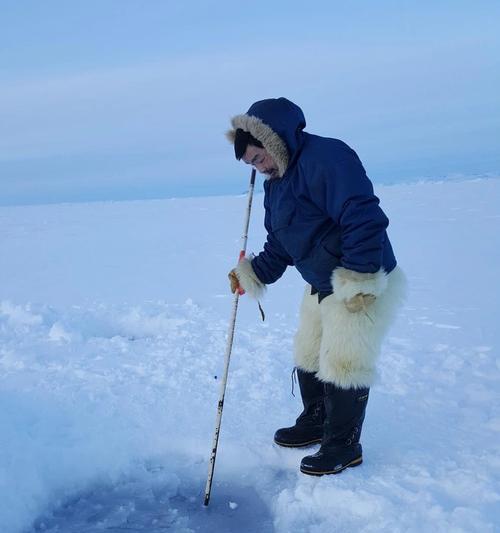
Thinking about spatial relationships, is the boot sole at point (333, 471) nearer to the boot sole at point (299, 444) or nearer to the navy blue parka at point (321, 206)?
the boot sole at point (299, 444)

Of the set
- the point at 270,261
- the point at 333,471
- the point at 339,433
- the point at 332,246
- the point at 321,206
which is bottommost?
the point at 333,471

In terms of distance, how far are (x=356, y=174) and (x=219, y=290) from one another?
5.41m

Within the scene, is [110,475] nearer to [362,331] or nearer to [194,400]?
[194,400]

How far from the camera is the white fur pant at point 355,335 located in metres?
2.89

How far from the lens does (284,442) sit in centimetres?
339

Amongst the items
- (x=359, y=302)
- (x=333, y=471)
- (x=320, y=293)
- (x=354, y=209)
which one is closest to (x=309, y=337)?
(x=320, y=293)

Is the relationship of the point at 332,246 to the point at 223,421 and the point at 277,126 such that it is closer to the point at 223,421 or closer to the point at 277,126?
the point at 277,126

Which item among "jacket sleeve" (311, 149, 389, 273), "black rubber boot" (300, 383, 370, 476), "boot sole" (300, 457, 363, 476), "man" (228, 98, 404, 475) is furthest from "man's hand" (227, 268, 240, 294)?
"boot sole" (300, 457, 363, 476)

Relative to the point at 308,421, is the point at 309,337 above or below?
above

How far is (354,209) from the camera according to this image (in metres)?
2.59

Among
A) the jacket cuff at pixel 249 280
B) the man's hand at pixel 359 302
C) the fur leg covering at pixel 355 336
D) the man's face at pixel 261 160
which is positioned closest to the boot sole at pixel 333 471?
the fur leg covering at pixel 355 336

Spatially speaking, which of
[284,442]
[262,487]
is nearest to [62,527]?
[262,487]

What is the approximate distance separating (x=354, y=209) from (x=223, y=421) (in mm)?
1853

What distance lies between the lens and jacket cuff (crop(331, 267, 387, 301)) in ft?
8.98
